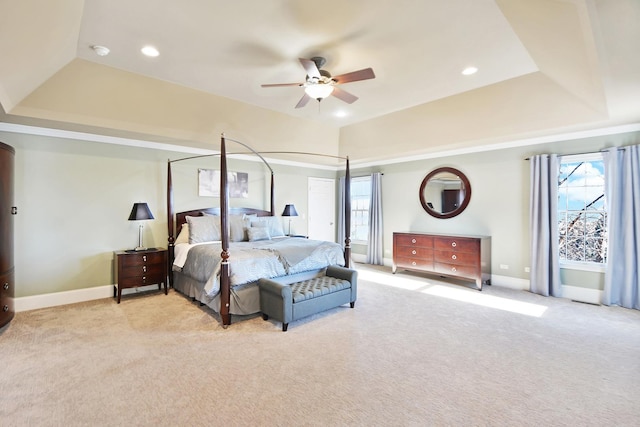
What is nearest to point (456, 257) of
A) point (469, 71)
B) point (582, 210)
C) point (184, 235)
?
point (582, 210)

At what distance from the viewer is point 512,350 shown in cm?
296

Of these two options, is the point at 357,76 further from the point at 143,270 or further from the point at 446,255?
the point at 143,270

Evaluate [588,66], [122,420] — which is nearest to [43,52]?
[122,420]

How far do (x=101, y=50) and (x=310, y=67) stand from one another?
85.4 inches

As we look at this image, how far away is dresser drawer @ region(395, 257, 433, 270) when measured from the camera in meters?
5.75

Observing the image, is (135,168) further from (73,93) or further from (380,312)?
(380,312)

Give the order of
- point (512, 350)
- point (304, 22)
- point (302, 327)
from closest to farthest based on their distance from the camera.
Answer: point (304, 22), point (512, 350), point (302, 327)

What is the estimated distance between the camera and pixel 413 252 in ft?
19.5

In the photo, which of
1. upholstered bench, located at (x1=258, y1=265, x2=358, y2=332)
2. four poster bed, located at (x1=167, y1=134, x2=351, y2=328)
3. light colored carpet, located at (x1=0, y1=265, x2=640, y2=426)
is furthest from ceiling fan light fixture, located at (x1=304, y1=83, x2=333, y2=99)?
light colored carpet, located at (x1=0, y1=265, x2=640, y2=426)

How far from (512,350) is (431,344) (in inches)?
30.1

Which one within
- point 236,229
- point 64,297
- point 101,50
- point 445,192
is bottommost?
point 64,297

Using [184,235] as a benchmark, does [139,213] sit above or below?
above

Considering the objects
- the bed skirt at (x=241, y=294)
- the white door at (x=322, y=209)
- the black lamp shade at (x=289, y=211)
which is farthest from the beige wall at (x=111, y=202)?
the white door at (x=322, y=209)

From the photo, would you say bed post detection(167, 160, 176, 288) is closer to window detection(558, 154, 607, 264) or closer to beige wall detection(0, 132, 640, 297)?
beige wall detection(0, 132, 640, 297)
